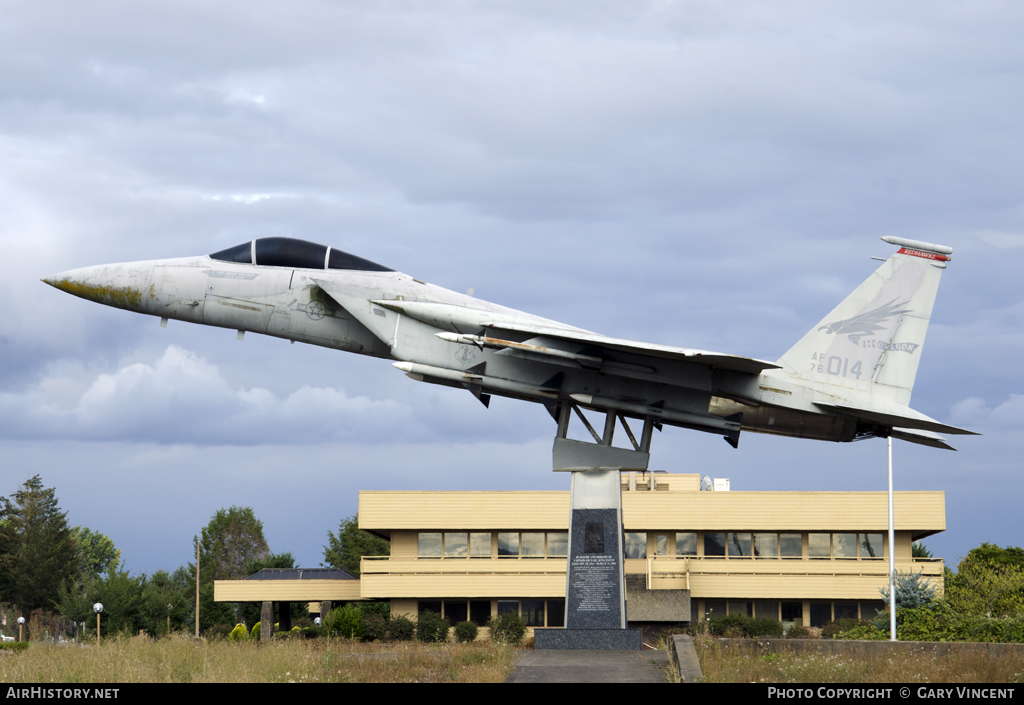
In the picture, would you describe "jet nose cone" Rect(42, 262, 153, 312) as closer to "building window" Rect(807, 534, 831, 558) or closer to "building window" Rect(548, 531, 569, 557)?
"building window" Rect(548, 531, 569, 557)

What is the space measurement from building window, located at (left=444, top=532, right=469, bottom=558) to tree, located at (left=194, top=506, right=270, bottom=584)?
190ft

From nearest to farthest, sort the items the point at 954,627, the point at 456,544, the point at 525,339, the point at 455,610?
the point at 525,339
the point at 954,627
the point at 455,610
the point at 456,544

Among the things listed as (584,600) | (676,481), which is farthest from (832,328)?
(676,481)

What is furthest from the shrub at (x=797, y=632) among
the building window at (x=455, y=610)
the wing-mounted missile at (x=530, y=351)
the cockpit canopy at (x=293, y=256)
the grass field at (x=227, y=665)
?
the cockpit canopy at (x=293, y=256)

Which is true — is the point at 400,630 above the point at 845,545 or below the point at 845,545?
below

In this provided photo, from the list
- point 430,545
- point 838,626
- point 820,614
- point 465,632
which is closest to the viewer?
point 465,632

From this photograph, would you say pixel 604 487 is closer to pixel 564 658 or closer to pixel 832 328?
pixel 564 658

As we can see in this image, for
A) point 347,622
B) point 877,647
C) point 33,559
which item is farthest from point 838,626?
point 33,559

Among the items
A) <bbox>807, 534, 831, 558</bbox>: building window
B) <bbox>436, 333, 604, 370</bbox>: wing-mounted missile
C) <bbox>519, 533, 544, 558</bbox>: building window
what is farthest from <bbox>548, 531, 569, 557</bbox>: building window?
<bbox>436, 333, 604, 370</bbox>: wing-mounted missile

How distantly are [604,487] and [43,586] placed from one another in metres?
68.5

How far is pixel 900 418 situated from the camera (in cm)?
1841

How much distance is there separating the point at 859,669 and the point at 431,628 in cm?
2586

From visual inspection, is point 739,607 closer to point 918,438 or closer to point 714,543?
point 714,543

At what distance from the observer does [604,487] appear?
2072 centimetres
